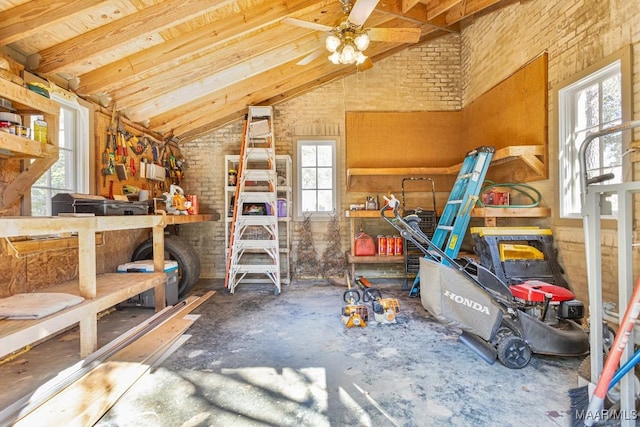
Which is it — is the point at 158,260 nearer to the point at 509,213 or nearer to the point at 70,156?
the point at 70,156

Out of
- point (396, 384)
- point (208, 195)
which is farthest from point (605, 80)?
point (208, 195)

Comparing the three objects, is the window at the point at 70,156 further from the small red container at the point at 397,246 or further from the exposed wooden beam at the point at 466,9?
the exposed wooden beam at the point at 466,9

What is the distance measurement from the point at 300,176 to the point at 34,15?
3.88 metres

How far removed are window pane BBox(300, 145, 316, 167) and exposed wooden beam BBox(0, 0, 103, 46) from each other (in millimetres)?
3649

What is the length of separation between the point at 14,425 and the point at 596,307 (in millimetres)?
3265

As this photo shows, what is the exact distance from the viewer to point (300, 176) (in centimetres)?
570

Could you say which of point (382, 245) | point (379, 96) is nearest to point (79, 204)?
point (382, 245)

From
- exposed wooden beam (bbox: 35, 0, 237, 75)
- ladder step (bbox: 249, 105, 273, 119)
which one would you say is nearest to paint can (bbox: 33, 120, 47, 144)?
exposed wooden beam (bbox: 35, 0, 237, 75)

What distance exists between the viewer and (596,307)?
1.73 m

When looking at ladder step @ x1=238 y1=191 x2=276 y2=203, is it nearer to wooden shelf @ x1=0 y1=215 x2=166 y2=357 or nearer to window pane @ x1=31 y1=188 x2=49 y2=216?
wooden shelf @ x1=0 y1=215 x2=166 y2=357

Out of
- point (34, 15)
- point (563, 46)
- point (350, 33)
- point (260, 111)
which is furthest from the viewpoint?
point (260, 111)

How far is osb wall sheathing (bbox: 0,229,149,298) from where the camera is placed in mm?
2643

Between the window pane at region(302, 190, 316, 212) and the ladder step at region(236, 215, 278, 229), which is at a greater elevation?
the window pane at region(302, 190, 316, 212)

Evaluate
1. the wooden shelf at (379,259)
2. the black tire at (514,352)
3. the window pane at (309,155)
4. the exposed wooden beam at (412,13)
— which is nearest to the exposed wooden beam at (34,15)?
the exposed wooden beam at (412,13)
